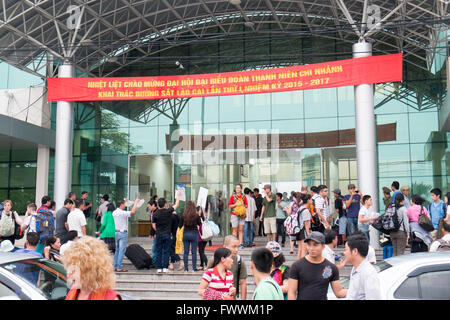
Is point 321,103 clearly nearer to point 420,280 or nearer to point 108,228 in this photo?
point 108,228

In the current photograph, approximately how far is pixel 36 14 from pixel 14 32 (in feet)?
3.84

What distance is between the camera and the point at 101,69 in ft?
78.9

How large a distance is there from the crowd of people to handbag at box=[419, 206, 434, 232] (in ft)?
0.07

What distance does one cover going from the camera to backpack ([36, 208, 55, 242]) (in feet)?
34.9

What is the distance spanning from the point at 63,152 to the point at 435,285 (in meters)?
16.2

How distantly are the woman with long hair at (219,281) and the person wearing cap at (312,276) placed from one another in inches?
36.0

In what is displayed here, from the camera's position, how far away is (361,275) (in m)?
4.74

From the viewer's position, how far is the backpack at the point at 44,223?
34.9ft

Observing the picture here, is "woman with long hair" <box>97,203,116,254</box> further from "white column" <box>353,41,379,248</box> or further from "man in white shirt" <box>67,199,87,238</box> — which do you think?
"white column" <box>353,41,379,248</box>

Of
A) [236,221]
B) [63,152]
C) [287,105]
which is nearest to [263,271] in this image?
[236,221]

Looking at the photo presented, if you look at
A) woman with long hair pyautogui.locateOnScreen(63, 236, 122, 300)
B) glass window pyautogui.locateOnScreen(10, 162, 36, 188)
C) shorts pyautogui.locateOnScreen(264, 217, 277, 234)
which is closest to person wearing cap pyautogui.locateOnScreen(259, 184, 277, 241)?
shorts pyautogui.locateOnScreen(264, 217, 277, 234)
